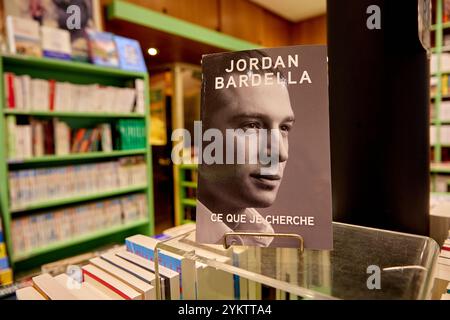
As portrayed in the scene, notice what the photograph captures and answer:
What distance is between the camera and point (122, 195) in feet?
11.1

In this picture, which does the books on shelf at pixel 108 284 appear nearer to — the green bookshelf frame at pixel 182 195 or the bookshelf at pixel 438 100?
the green bookshelf frame at pixel 182 195

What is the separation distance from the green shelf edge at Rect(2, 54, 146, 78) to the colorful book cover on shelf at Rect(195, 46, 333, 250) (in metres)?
2.35

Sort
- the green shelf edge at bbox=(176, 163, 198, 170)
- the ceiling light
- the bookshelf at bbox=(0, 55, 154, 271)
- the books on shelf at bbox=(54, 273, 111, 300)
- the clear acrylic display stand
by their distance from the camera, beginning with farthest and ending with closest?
the green shelf edge at bbox=(176, 163, 198, 170) → the ceiling light → the bookshelf at bbox=(0, 55, 154, 271) → the books on shelf at bbox=(54, 273, 111, 300) → the clear acrylic display stand

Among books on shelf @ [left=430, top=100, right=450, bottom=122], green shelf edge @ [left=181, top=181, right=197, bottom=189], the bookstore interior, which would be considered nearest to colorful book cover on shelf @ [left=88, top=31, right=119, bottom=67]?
green shelf edge @ [left=181, top=181, right=197, bottom=189]

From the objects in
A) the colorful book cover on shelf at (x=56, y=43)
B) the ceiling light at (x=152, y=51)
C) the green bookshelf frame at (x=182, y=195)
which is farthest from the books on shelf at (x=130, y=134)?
the ceiling light at (x=152, y=51)

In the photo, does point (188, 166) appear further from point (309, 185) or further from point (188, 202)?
point (309, 185)

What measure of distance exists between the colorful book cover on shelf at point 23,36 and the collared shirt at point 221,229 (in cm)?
244

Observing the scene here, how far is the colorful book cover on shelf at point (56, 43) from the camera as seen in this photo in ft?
8.12

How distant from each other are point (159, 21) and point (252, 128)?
299 cm

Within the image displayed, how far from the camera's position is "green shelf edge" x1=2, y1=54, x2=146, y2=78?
7.70 ft

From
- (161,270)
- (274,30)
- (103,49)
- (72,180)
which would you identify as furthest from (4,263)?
(274,30)

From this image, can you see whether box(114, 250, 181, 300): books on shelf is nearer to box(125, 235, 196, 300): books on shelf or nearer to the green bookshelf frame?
box(125, 235, 196, 300): books on shelf
